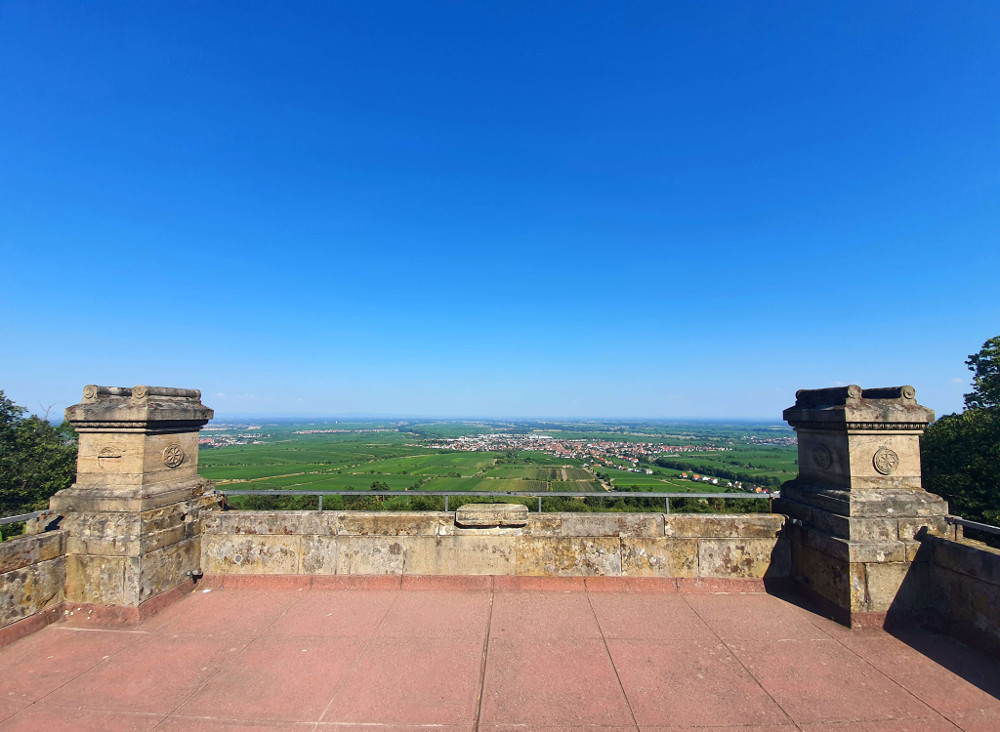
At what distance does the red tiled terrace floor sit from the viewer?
3.09 m

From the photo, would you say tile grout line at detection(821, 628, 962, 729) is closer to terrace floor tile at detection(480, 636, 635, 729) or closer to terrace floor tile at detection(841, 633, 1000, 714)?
terrace floor tile at detection(841, 633, 1000, 714)

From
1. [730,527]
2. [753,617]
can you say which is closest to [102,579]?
[753,617]

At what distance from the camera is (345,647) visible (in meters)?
3.96

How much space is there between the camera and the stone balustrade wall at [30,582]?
414 cm

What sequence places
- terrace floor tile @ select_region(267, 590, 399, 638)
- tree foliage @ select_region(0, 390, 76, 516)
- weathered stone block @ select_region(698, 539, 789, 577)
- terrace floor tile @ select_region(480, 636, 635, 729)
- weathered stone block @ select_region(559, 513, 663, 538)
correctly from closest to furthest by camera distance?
terrace floor tile @ select_region(480, 636, 635, 729) < terrace floor tile @ select_region(267, 590, 399, 638) < weathered stone block @ select_region(698, 539, 789, 577) < weathered stone block @ select_region(559, 513, 663, 538) < tree foliage @ select_region(0, 390, 76, 516)

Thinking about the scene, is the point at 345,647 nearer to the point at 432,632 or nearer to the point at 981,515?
the point at 432,632

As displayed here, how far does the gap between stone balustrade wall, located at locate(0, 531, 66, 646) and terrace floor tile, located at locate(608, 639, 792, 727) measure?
572cm

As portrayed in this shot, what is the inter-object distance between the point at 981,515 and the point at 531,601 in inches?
712

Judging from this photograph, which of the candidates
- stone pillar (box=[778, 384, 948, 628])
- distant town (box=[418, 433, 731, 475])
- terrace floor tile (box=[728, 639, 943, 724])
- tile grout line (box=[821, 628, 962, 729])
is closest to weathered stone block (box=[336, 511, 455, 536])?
terrace floor tile (box=[728, 639, 943, 724])

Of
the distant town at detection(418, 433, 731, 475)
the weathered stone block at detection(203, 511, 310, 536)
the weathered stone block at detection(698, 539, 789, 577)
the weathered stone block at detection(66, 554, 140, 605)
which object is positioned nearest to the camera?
the weathered stone block at detection(66, 554, 140, 605)

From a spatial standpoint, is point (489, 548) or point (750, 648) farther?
point (489, 548)

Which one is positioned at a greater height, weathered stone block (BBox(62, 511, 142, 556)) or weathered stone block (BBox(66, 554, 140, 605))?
weathered stone block (BBox(62, 511, 142, 556))

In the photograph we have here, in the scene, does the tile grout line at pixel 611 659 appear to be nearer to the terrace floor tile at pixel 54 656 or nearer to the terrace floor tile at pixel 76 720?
the terrace floor tile at pixel 76 720

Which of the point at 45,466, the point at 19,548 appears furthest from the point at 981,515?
the point at 45,466
